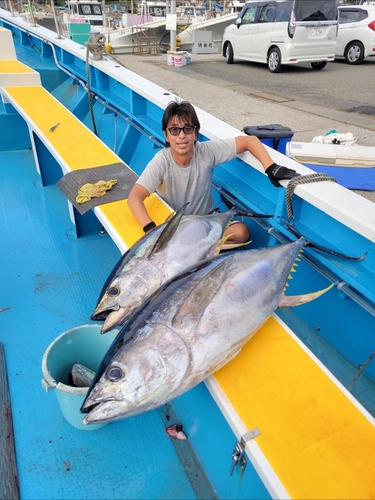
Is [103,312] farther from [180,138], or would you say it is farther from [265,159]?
[265,159]

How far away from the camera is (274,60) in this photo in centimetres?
1168

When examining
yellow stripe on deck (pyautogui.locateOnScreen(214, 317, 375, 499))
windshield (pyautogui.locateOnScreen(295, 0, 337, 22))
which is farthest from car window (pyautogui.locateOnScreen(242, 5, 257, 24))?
yellow stripe on deck (pyautogui.locateOnScreen(214, 317, 375, 499))

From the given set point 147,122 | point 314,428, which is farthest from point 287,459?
point 147,122

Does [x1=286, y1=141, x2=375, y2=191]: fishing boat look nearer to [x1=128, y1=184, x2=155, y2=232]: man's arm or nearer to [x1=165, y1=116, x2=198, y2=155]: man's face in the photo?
[x1=165, y1=116, x2=198, y2=155]: man's face

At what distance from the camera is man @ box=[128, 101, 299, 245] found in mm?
2467

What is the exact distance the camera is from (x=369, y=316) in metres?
2.12

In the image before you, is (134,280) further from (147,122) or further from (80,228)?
(147,122)

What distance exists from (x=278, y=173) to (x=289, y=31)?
1017cm

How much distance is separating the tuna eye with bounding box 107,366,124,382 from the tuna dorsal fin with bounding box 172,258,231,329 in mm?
255

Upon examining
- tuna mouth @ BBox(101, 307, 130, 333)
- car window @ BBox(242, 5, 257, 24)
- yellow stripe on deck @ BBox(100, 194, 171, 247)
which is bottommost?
tuna mouth @ BBox(101, 307, 130, 333)

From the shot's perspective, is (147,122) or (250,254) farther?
(147,122)

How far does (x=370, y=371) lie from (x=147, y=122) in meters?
3.62

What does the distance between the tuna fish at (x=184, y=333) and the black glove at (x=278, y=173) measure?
2.88ft

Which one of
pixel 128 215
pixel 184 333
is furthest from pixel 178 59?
pixel 184 333
